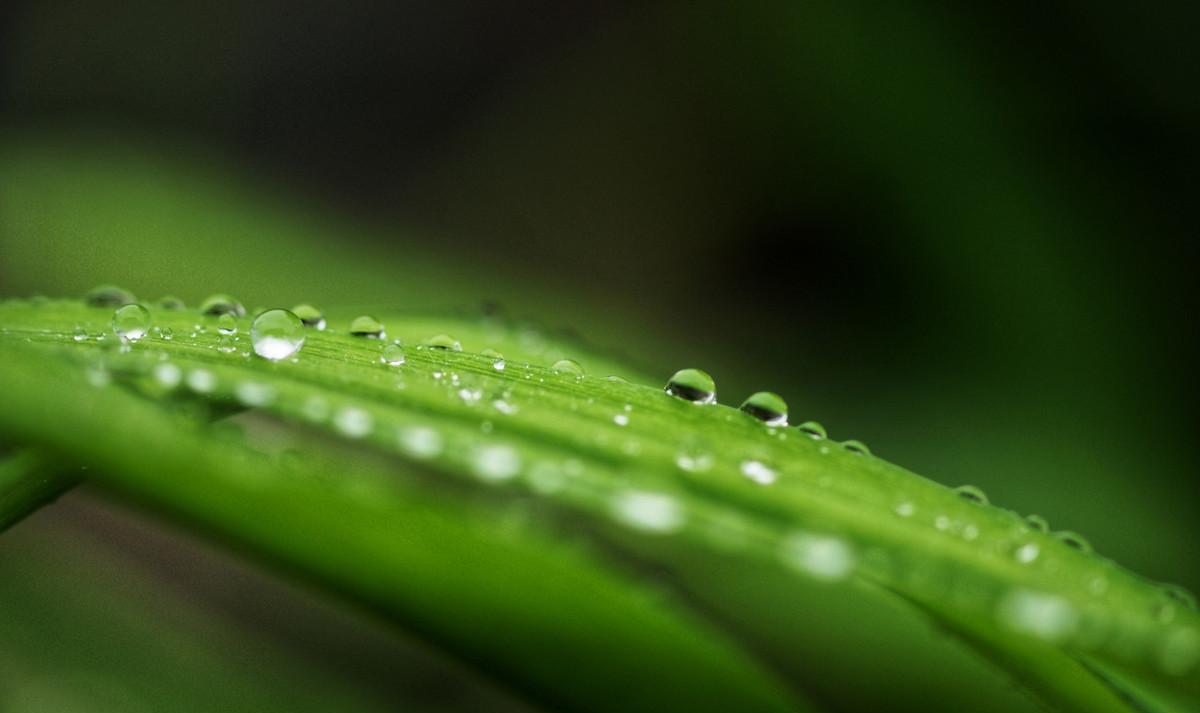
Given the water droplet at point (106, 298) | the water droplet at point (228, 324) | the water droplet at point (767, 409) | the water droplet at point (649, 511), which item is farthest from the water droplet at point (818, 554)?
the water droplet at point (106, 298)

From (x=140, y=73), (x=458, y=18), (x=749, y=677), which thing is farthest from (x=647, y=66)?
(x=749, y=677)

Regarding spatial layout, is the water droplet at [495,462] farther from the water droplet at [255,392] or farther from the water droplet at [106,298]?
the water droplet at [106,298]

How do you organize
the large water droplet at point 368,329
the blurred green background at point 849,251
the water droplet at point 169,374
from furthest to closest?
the blurred green background at point 849,251
the large water droplet at point 368,329
the water droplet at point 169,374

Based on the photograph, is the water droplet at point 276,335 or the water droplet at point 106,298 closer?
the water droplet at point 276,335

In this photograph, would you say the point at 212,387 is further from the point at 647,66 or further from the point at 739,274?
the point at 647,66

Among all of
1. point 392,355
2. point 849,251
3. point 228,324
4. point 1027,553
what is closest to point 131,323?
point 228,324

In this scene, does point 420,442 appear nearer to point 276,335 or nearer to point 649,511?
point 649,511
